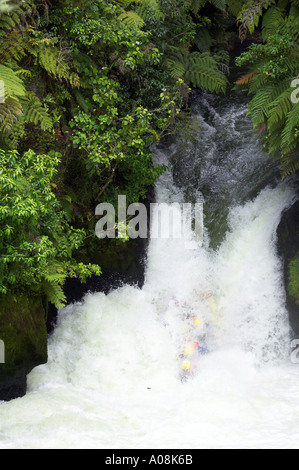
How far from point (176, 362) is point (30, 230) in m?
2.91

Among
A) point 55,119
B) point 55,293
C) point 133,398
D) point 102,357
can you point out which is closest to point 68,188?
point 55,119

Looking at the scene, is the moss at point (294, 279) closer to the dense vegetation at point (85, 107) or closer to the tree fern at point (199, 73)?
the dense vegetation at point (85, 107)

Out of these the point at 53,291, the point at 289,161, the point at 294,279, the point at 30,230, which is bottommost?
the point at 53,291

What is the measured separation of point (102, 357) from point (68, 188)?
250cm

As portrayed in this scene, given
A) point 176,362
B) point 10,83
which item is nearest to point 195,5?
point 10,83

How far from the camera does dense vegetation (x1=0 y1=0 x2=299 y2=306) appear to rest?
6070 millimetres

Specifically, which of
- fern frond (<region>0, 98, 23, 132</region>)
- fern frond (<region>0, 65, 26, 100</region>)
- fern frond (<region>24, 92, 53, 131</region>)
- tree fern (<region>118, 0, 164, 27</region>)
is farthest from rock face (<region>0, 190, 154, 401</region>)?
tree fern (<region>118, 0, 164, 27</region>)

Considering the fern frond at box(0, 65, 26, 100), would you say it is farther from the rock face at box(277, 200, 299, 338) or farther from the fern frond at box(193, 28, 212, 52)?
the fern frond at box(193, 28, 212, 52)

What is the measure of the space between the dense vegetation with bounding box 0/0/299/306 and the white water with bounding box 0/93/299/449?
884 mm

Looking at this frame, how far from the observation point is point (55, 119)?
723 cm

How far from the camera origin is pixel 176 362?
7.45 m

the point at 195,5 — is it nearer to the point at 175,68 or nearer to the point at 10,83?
the point at 175,68

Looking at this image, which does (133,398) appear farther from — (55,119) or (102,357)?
(55,119)

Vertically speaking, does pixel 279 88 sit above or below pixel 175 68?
below
